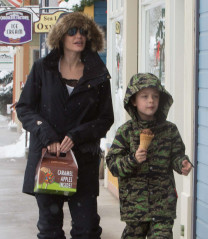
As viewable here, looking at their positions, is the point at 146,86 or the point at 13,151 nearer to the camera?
the point at 146,86

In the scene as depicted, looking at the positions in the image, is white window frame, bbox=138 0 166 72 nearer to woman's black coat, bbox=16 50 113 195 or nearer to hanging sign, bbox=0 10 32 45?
woman's black coat, bbox=16 50 113 195

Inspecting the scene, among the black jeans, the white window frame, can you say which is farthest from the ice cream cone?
the white window frame

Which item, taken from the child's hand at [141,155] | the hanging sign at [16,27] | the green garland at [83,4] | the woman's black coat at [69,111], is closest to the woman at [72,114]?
the woman's black coat at [69,111]

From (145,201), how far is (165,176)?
0.19 m

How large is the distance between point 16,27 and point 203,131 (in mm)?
10139

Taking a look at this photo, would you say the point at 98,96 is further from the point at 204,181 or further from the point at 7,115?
the point at 7,115

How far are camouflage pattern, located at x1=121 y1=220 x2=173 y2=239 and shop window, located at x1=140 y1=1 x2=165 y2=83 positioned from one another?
2.83 meters

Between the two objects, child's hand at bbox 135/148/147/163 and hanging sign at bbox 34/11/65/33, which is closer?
child's hand at bbox 135/148/147/163

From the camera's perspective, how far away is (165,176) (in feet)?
A: 13.5

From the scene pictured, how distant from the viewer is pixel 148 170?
161 inches

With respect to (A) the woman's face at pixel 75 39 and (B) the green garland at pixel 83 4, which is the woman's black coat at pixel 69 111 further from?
(B) the green garland at pixel 83 4

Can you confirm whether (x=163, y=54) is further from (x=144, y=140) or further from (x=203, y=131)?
(x=144, y=140)

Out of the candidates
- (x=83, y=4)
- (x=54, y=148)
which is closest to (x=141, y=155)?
(x=54, y=148)

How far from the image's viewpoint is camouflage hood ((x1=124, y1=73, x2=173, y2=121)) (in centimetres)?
413
